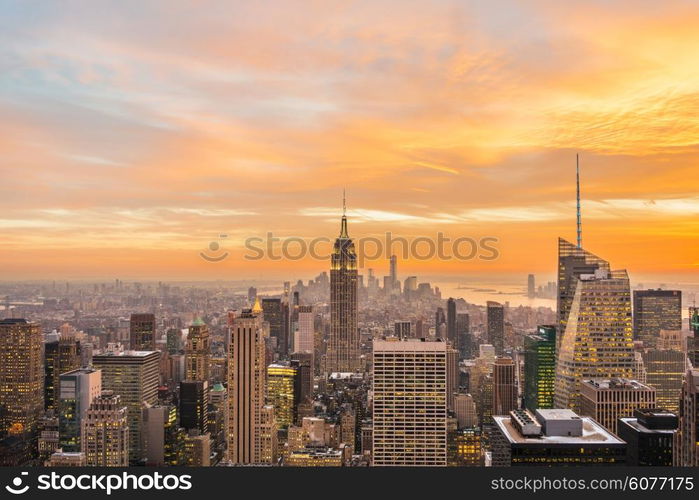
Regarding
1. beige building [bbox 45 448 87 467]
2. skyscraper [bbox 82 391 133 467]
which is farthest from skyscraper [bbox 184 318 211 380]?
beige building [bbox 45 448 87 467]

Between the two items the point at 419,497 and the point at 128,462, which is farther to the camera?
the point at 128,462

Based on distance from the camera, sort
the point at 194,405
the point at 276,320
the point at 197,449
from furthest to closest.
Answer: the point at 276,320 → the point at 194,405 → the point at 197,449

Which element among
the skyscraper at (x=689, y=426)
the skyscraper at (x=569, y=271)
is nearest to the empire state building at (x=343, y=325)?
the skyscraper at (x=569, y=271)

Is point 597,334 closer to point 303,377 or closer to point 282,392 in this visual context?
point 303,377

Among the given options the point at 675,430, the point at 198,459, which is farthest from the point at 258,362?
the point at 675,430

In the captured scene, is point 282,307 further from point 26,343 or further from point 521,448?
point 521,448

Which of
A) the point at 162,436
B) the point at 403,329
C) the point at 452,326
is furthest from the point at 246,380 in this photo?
the point at 452,326

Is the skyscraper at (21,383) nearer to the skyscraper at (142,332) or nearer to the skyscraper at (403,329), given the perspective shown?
the skyscraper at (142,332)
